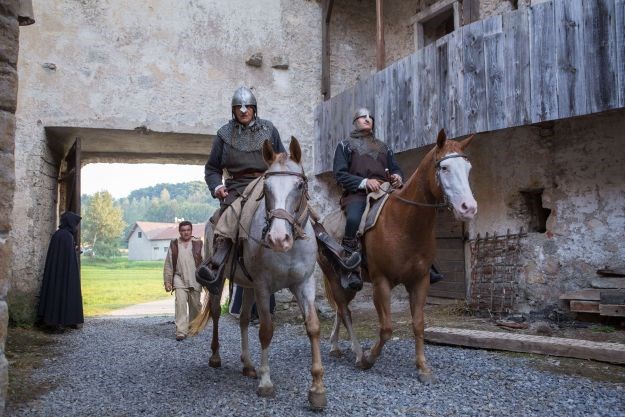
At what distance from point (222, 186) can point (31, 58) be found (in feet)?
20.5

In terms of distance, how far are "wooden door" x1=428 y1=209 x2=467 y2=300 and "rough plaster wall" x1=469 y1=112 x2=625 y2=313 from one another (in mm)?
918

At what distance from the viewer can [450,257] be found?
9797 mm

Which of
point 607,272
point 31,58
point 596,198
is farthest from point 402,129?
point 31,58

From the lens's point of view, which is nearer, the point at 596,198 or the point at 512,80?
the point at 512,80

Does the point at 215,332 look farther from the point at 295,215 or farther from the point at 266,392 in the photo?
the point at 295,215

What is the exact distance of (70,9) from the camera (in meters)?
9.27

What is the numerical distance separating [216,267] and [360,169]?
2.09 m

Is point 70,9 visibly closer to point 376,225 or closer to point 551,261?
point 376,225

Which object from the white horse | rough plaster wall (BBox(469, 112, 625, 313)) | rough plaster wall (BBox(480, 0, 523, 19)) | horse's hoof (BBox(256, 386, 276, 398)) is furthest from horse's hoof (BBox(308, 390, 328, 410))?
rough plaster wall (BBox(480, 0, 523, 19))

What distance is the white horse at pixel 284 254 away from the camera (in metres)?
3.78

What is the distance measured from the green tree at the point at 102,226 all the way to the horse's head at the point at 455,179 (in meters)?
56.2

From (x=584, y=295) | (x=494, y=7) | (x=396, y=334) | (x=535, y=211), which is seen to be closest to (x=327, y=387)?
(x=396, y=334)

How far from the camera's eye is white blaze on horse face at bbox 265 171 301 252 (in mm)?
3480

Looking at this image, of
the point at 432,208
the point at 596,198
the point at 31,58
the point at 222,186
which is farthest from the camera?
the point at 31,58
